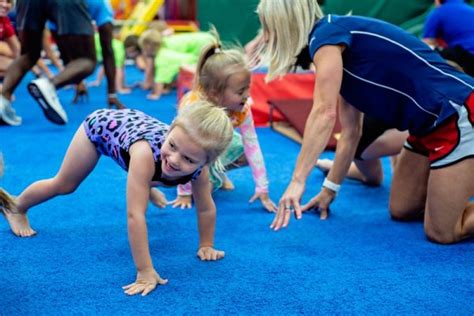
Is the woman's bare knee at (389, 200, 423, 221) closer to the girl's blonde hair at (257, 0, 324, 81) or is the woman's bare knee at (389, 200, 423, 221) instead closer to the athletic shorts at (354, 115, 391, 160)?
the athletic shorts at (354, 115, 391, 160)

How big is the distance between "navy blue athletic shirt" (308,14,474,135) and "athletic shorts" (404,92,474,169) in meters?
0.03

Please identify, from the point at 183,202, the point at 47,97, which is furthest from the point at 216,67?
the point at 47,97

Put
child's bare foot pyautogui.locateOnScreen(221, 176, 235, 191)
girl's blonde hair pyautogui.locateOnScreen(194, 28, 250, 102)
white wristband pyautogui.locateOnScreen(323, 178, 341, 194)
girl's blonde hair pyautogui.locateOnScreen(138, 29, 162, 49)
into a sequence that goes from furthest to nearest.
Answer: girl's blonde hair pyautogui.locateOnScreen(138, 29, 162, 49) < child's bare foot pyautogui.locateOnScreen(221, 176, 235, 191) < white wristband pyautogui.locateOnScreen(323, 178, 341, 194) < girl's blonde hair pyautogui.locateOnScreen(194, 28, 250, 102)

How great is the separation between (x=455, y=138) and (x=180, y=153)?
1067 mm

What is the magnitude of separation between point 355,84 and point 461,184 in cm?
54

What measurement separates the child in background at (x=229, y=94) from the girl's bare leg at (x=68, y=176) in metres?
0.45

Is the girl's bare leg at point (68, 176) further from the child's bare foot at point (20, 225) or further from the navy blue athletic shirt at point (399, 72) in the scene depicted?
the navy blue athletic shirt at point (399, 72)

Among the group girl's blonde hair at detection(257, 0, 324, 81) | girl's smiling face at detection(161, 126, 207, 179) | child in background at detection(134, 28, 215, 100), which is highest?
girl's blonde hair at detection(257, 0, 324, 81)

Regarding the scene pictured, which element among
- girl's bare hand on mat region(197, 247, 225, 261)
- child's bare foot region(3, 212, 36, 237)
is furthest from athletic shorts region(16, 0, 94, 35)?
girl's bare hand on mat region(197, 247, 225, 261)

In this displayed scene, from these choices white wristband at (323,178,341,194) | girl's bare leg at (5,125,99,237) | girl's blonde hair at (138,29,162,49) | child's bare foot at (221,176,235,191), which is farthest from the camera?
girl's blonde hair at (138,29,162,49)

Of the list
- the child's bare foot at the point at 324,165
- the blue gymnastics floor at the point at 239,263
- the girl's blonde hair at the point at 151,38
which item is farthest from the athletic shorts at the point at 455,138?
the girl's blonde hair at the point at 151,38

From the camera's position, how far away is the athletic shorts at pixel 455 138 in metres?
2.13

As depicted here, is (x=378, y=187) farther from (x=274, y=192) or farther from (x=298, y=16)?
(x=298, y=16)

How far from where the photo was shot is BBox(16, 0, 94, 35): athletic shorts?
4113 millimetres
